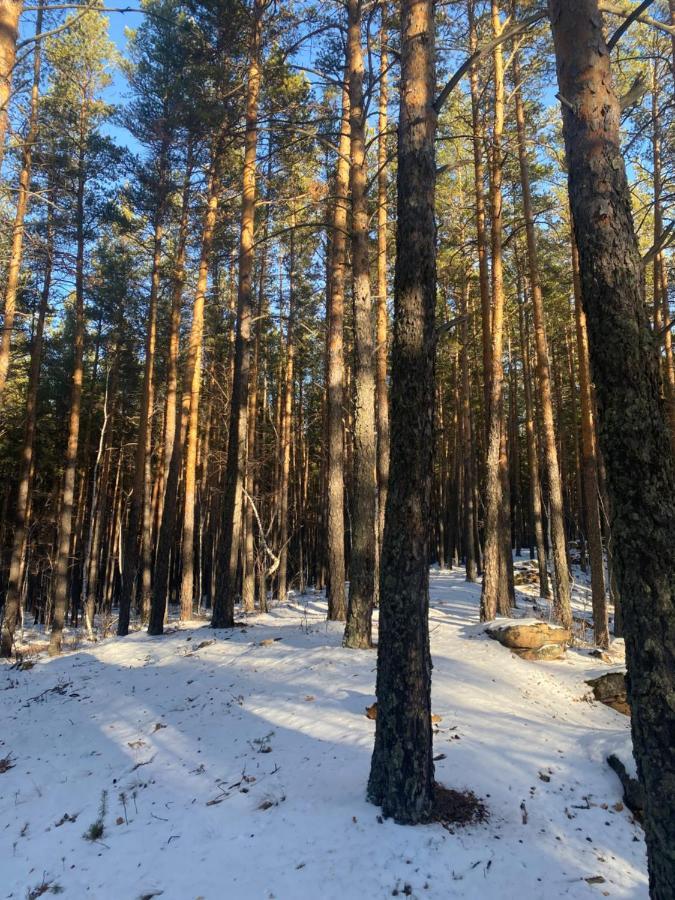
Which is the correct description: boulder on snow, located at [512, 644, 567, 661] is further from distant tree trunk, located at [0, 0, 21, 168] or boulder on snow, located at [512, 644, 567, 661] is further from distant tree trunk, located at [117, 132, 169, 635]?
distant tree trunk, located at [0, 0, 21, 168]

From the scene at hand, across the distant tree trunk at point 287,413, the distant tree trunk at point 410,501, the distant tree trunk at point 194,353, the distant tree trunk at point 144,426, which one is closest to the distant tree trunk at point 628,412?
the distant tree trunk at point 410,501

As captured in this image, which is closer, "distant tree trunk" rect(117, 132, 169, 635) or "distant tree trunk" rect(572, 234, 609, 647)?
"distant tree trunk" rect(572, 234, 609, 647)

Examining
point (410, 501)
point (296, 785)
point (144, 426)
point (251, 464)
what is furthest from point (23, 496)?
point (410, 501)

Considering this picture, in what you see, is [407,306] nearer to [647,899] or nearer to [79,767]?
[647,899]

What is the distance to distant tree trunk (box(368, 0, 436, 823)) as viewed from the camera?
4.25 meters

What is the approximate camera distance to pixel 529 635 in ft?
31.1

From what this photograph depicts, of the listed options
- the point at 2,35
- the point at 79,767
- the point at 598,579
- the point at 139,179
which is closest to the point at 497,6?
the point at 139,179

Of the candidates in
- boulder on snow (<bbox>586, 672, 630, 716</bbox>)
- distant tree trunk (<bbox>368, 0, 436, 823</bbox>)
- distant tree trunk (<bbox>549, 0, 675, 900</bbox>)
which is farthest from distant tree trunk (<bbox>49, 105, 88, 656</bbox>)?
distant tree trunk (<bbox>549, 0, 675, 900</bbox>)

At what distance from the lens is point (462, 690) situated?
281 inches

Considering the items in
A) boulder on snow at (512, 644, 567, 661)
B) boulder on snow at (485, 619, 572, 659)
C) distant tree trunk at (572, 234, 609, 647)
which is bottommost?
boulder on snow at (512, 644, 567, 661)

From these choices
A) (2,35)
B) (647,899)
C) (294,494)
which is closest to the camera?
(647,899)

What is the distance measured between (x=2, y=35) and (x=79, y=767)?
7.89 m

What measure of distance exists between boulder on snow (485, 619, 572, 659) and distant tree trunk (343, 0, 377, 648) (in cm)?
255

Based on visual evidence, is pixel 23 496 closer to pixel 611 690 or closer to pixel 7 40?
pixel 7 40
